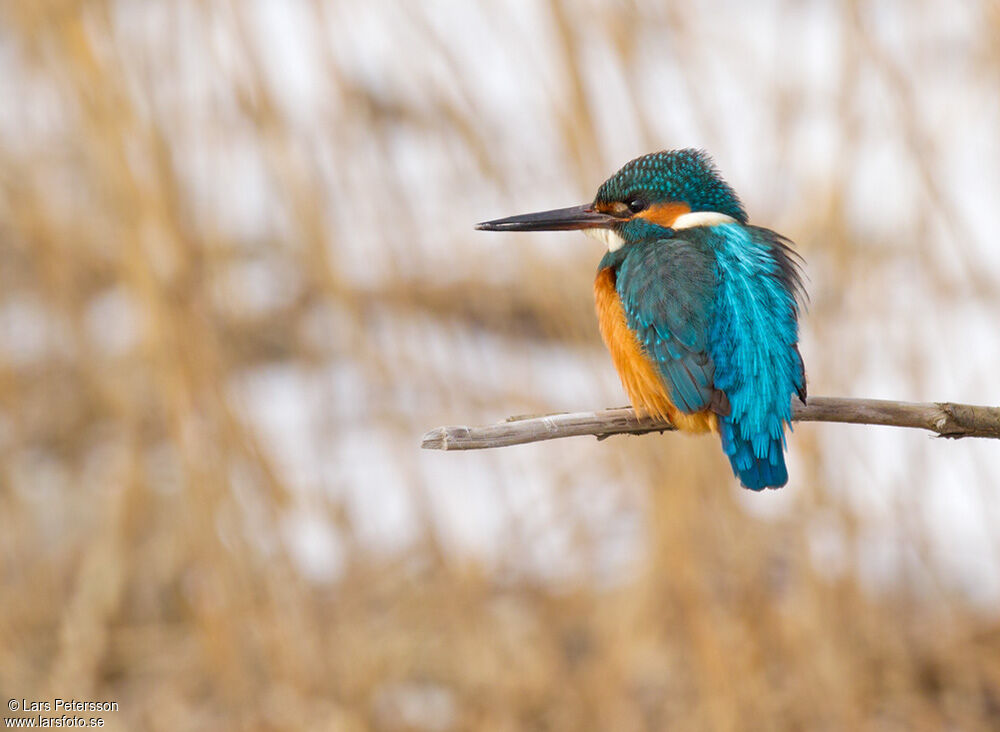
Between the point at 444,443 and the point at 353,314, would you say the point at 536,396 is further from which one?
the point at 444,443

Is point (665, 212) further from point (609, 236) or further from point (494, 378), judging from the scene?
point (494, 378)

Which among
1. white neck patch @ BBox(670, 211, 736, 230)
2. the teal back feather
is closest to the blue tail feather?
the teal back feather

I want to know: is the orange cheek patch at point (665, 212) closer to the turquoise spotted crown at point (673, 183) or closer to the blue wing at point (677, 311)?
the turquoise spotted crown at point (673, 183)

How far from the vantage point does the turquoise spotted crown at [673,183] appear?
2.27 metres

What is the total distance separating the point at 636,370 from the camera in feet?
6.97

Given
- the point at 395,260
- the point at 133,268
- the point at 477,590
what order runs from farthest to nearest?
1. the point at 477,590
2. the point at 395,260
3. the point at 133,268

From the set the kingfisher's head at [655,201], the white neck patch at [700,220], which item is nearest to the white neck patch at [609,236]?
the kingfisher's head at [655,201]

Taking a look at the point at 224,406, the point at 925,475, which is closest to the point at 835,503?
the point at 925,475

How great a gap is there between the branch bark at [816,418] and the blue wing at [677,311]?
0.27m

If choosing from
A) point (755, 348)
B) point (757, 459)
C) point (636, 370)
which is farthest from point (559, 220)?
point (757, 459)

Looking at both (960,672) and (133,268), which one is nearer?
(133,268)

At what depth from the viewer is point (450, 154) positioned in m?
3.26

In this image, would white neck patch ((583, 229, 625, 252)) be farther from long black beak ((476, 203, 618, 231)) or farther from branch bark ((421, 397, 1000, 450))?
branch bark ((421, 397, 1000, 450))

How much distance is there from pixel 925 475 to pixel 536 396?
1.30 metres
